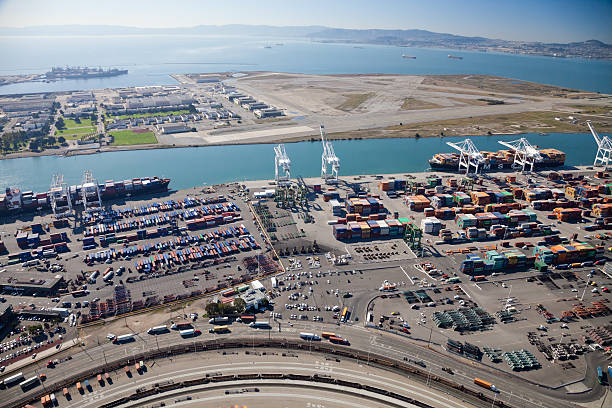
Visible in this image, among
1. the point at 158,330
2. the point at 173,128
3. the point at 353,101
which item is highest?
the point at 353,101

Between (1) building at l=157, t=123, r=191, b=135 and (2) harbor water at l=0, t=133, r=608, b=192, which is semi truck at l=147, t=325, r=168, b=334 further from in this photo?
(1) building at l=157, t=123, r=191, b=135

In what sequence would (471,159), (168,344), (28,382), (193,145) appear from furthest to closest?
(193,145) < (471,159) < (168,344) < (28,382)

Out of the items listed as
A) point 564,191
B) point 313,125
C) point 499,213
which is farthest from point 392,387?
point 313,125

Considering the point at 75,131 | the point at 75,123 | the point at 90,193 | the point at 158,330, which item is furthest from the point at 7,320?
the point at 75,123

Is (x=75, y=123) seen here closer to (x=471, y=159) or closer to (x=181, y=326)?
(x=181, y=326)

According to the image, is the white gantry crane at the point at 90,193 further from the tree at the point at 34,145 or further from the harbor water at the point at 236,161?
the tree at the point at 34,145

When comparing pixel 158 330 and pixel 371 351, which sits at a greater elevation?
pixel 371 351

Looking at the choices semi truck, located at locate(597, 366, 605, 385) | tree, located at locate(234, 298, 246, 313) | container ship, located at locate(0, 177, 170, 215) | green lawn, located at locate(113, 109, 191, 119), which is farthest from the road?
green lawn, located at locate(113, 109, 191, 119)
